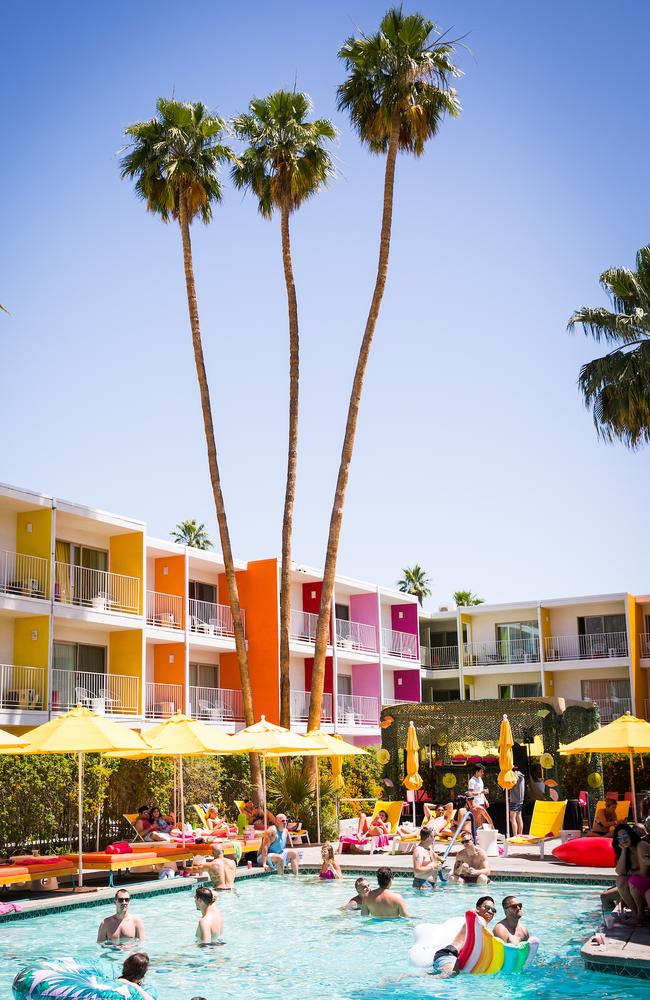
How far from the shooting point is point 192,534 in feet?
203

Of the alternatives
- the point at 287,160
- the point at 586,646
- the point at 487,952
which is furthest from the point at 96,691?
the point at 586,646

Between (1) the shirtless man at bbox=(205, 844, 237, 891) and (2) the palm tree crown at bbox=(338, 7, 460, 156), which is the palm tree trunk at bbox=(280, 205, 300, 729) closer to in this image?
(2) the palm tree crown at bbox=(338, 7, 460, 156)

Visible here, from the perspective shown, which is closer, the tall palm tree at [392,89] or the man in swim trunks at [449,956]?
the man in swim trunks at [449,956]

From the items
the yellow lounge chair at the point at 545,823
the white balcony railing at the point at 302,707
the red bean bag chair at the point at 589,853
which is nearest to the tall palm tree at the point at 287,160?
the yellow lounge chair at the point at 545,823

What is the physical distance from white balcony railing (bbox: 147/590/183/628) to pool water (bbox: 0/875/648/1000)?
15.3 metres

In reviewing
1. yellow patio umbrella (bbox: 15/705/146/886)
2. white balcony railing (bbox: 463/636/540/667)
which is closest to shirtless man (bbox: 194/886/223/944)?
yellow patio umbrella (bbox: 15/705/146/886)

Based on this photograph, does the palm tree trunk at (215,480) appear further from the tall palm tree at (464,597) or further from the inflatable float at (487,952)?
the tall palm tree at (464,597)

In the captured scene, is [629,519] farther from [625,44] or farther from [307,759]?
[625,44]

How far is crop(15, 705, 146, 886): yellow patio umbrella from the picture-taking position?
14.6m

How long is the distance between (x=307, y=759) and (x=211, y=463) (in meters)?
7.61

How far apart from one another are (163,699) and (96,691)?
11.8 feet

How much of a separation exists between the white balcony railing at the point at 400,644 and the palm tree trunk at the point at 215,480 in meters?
16.7

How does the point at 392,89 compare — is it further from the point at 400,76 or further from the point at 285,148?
the point at 285,148

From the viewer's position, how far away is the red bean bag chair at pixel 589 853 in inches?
675
